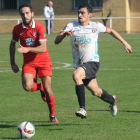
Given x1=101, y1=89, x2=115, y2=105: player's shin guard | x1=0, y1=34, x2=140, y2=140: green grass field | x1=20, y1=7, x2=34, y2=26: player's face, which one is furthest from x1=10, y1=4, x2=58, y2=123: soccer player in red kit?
x1=101, y1=89, x2=115, y2=105: player's shin guard

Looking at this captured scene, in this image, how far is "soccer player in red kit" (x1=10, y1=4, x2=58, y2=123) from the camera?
25.5ft

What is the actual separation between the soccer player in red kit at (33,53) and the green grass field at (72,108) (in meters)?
0.62

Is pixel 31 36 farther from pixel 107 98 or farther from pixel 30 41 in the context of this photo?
pixel 107 98

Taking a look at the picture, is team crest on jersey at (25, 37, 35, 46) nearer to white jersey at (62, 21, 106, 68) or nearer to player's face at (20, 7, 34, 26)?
player's face at (20, 7, 34, 26)

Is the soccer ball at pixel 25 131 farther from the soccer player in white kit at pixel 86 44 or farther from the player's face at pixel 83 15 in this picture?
the player's face at pixel 83 15

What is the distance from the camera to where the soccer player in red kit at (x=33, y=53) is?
25.5 ft

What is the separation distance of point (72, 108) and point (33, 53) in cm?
186

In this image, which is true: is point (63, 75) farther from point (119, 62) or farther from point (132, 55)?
point (132, 55)

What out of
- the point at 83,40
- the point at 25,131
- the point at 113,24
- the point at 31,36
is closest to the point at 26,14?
the point at 31,36

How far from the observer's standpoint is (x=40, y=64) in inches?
315

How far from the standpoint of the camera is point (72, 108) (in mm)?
9359

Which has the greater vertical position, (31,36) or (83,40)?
(31,36)

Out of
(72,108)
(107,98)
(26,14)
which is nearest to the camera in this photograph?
(26,14)

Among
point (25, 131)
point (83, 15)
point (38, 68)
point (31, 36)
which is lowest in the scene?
point (25, 131)
